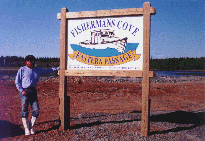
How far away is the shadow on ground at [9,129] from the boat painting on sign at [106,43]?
2.15 meters

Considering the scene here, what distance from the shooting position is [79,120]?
604 centimetres

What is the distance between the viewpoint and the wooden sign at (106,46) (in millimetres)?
4703

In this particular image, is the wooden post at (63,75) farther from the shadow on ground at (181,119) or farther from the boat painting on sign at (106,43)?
the shadow on ground at (181,119)

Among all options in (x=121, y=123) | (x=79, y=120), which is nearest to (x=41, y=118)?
(x=79, y=120)

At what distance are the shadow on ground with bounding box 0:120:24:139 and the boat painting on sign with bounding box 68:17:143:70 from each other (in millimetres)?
2154

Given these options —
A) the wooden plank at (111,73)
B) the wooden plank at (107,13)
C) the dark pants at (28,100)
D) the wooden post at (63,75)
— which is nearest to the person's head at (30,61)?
the dark pants at (28,100)

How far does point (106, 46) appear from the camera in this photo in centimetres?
509

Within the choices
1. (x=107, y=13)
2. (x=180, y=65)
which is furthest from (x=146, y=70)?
(x=180, y=65)

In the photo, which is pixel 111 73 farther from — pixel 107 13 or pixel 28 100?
pixel 28 100

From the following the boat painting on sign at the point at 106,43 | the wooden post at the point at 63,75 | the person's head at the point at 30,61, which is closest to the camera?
the person's head at the point at 30,61

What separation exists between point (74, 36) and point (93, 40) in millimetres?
536

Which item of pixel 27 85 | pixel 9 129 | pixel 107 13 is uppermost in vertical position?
pixel 107 13

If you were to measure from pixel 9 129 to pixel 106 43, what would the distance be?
11.5 feet

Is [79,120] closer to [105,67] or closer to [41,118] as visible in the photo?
[41,118]
